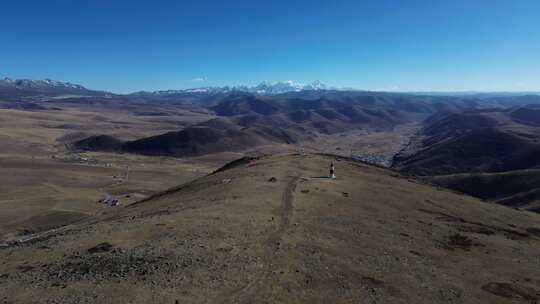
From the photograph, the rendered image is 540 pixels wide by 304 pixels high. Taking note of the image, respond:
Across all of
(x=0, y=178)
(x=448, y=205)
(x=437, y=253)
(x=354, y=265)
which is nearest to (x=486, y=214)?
(x=448, y=205)

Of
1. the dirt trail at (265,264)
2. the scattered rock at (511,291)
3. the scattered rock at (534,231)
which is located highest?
the dirt trail at (265,264)

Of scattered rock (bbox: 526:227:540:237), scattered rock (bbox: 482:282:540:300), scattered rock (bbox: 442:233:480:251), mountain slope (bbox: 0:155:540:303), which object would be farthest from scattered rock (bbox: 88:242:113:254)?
scattered rock (bbox: 526:227:540:237)

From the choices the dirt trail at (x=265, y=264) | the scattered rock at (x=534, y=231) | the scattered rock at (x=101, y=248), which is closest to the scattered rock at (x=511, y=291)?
the dirt trail at (x=265, y=264)

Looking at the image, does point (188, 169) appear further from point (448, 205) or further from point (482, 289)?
point (482, 289)

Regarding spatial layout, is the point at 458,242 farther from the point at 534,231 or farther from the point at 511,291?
the point at 534,231

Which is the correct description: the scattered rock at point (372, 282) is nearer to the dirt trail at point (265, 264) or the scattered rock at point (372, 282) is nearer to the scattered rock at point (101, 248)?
the dirt trail at point (265, 264)
